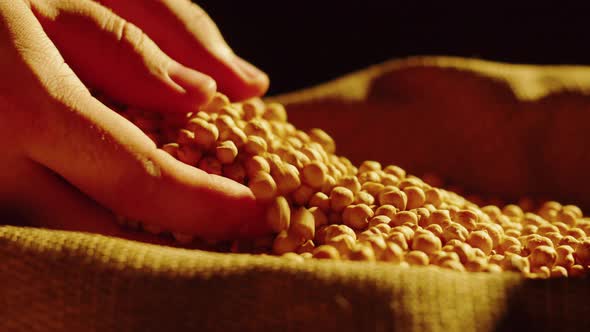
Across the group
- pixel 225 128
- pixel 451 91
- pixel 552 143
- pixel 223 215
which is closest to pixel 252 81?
pixel 225 128

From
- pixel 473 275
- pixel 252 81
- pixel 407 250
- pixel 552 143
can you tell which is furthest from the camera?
pixel 552 143

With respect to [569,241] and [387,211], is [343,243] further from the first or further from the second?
[569,241]

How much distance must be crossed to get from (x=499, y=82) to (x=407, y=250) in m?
0.52

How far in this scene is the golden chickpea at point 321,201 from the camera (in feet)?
1.96

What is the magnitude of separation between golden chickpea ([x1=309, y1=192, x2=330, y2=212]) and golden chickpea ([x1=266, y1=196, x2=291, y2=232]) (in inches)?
1.7

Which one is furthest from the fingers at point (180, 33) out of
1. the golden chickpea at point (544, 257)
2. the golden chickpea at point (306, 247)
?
the golden chickpea at point (544, 257)

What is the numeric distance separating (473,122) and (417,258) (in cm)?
51

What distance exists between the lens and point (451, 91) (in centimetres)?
97

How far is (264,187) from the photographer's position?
0.56 meters

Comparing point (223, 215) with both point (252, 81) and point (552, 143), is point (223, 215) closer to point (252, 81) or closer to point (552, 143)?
point (252, 81)

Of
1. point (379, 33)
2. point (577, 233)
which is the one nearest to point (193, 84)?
point (577, 233)

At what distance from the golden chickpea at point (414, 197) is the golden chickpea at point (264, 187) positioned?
0.47 ft

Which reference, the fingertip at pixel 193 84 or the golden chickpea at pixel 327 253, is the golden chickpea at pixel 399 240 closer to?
the golden chickpea at pixel 327 253

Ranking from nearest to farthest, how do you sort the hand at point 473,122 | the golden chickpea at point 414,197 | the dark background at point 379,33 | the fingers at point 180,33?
the golden chickpea at point 414,197 < the fingers at point 180,33 < the hand at point 473,122 < the dark background at point 379,33
